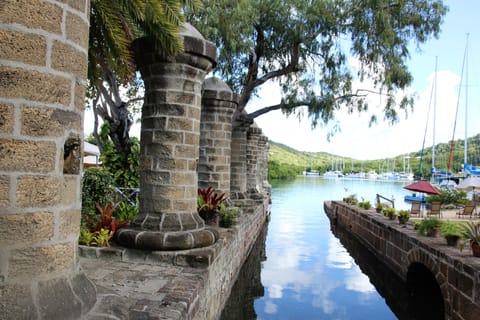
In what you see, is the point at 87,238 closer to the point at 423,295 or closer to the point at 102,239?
the point at 102,239

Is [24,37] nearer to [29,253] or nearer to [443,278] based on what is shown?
[29,253]

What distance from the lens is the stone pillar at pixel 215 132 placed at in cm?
966

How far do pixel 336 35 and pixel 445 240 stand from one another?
8.67 meters

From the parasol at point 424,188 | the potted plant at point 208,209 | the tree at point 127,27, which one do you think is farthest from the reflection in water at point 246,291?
the parasol at point 424,188

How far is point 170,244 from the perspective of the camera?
214 inches

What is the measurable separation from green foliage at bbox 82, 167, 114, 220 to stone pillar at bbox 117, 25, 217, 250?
12.1 feet

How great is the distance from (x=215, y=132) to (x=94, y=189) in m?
3.07

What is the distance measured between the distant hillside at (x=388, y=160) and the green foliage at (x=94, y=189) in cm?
3127

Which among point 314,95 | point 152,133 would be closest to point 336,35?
point 314,95

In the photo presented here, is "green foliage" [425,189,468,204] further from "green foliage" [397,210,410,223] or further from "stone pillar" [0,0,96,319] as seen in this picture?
"stone pillar" [0,0,96,319]

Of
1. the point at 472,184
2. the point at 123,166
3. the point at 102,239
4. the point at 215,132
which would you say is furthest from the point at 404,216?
the point at 472,184

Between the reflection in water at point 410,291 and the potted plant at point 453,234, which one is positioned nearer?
the potted plant at point 453,234

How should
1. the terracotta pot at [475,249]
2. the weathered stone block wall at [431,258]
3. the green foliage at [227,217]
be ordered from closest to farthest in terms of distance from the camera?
the weathered stone block wall at [431,258], the terracotta pot at [475,249], the green foliage at [227,217]

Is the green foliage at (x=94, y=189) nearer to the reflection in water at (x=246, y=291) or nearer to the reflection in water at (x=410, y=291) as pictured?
the reflection in water at (x=246, y=291)
